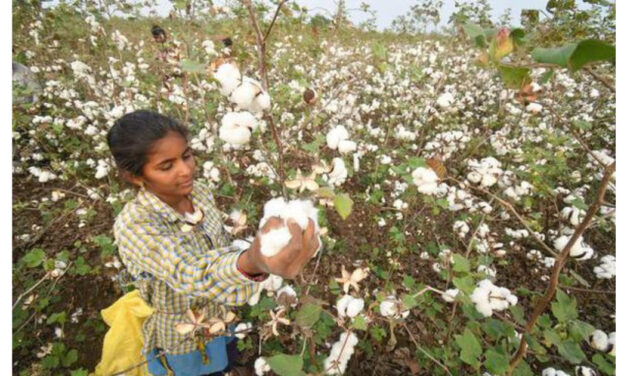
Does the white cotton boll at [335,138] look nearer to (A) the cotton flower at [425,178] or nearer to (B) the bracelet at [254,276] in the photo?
(A) the cotton flower at [425,178]

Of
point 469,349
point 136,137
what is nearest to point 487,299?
point 469,349

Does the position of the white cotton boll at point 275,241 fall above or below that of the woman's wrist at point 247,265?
above

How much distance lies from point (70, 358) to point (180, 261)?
2176 millimetres

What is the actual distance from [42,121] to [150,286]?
3826 millimetres

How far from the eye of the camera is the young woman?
85 centimetres

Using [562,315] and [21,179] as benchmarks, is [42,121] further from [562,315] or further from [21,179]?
[562,315]

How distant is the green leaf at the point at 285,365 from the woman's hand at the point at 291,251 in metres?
0.36

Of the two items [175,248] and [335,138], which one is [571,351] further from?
[175,248]

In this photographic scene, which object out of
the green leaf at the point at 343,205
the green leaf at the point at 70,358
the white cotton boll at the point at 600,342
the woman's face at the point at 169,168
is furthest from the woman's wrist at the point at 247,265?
the green leaf at the point at 70,358

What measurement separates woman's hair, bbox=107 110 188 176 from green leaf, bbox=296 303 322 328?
853 millimetres

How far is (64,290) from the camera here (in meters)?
2.88

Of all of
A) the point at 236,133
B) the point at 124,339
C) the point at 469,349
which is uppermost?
the point at 236,133

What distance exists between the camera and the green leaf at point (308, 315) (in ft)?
3.53

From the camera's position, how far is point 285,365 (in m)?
0.96
